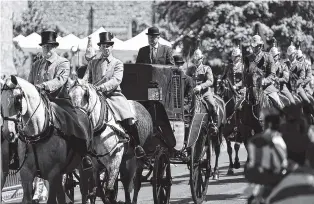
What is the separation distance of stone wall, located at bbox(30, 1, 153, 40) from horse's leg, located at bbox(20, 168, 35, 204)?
145 ft

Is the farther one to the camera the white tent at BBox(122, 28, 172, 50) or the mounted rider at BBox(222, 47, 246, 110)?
the white tent at BBox(122, 28, 172, 50)

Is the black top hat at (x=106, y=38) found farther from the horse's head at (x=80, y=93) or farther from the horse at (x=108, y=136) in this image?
the horse's head at (x=80, y=93)

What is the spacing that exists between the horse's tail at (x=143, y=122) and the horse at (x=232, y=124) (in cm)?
392

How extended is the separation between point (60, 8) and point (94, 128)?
4403 cm

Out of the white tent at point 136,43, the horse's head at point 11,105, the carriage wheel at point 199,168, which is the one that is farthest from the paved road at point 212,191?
the white tent at point 136,43

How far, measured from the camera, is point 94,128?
41.4ft

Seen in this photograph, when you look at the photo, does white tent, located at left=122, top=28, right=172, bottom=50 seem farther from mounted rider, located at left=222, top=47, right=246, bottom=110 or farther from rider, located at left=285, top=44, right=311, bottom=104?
rider, located at left=285, top=44, right=311, bottom=104

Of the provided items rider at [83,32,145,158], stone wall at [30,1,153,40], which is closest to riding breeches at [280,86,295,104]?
rider at [83,32,145,158]

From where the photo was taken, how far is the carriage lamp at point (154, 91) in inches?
557

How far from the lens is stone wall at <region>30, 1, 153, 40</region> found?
184 ft

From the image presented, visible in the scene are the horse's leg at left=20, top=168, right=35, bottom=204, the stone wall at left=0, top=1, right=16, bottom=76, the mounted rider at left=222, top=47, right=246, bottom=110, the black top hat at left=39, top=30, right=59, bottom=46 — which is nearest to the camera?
the horse's leg at left=20, top=168, right=35, bottom=204

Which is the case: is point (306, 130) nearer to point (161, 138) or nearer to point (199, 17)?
point (161, 138)

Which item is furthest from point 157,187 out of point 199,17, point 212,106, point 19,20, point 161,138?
point 199,17

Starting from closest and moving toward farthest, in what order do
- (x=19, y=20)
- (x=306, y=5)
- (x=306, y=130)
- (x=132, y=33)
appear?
(x=306, y=130) < (x=19, y=20) < (x=306, y=5) < (x=132, y=33)
